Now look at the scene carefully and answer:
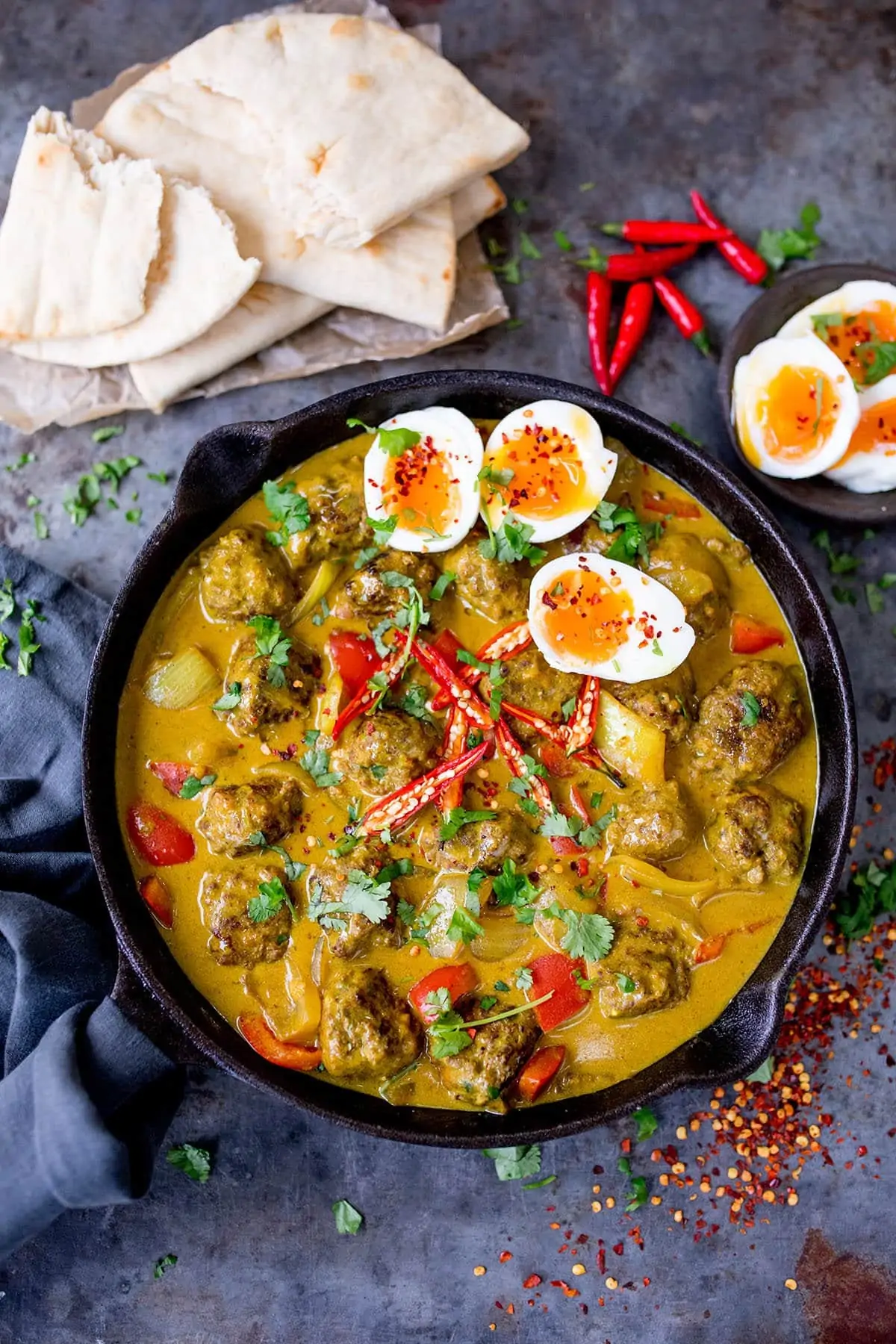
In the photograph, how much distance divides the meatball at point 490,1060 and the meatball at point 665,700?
120cm

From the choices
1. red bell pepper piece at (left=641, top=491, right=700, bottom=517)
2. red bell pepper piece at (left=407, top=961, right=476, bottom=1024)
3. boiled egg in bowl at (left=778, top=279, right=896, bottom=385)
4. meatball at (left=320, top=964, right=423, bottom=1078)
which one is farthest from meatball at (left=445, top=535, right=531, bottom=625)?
boiled egg in bowl at (left=778, top=279, right=896, bottom=385)

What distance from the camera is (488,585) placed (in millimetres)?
4453

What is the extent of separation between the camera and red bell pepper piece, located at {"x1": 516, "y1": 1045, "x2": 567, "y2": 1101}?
4375 millimetres

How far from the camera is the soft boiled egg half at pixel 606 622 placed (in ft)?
14.3

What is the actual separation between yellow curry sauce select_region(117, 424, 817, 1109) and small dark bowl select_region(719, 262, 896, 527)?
73 cm

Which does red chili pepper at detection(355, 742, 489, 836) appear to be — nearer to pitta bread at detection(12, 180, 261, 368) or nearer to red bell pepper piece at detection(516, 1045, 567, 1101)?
red bell pepper piece at detection(516, 1045, 567, 1101)

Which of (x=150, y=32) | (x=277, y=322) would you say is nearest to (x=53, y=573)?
(x=277, y=322)

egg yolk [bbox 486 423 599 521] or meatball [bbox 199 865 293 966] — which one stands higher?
egg yolk [bbox 486 423 599 521]

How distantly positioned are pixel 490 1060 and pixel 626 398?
9.76 ft

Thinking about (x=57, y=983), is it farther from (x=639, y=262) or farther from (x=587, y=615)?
(x=639, y=262)

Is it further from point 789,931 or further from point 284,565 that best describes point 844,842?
point 284,565

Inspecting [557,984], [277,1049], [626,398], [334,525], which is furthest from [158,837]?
[626,398]

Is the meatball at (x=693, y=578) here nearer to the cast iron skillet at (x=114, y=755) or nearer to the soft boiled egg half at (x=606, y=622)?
Result: the soft boiled egg half at (x=606, y=622)

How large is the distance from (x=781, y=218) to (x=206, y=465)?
3.03m
